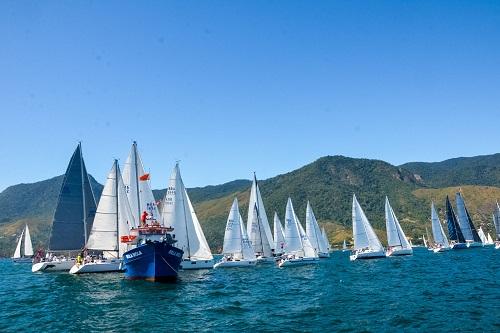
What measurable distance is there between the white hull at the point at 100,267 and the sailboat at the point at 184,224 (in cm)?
922

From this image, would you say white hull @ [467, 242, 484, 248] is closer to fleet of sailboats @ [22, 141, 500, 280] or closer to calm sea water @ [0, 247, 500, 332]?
fleet of sailboats @ [22, 141, 500, 280]

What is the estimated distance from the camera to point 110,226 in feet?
209

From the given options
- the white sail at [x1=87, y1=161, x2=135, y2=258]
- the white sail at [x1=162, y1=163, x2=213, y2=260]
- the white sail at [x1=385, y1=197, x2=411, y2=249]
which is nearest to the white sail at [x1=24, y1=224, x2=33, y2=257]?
the white sail at [x1=87, y1=161, x2=135, y2=258]

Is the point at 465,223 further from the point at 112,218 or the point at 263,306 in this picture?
the point at 263,306

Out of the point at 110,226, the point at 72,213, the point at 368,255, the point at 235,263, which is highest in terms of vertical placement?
the point at 72,213

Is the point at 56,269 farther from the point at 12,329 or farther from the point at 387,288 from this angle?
the point at 387,288

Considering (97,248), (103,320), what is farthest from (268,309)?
(97,248)

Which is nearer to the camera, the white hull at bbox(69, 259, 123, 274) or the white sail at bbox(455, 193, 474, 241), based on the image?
the white hull at bbox(69, 259, 123, 274)

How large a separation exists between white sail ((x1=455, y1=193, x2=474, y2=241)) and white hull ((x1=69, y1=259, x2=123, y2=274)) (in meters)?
108

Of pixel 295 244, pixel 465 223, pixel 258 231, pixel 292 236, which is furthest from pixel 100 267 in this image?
pixel 465 223

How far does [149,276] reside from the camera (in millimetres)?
47281

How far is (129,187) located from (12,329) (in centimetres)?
4016

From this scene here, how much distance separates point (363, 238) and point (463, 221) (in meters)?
59.0

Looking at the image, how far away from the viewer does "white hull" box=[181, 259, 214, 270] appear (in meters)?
65.7
